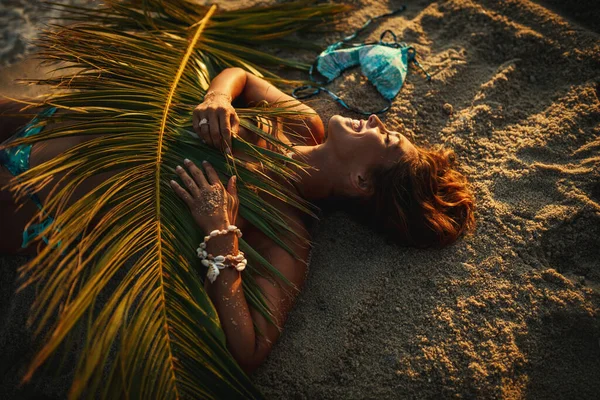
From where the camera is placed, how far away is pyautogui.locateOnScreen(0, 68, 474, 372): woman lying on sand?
71.3 inches

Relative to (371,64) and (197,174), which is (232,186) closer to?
(197,174)

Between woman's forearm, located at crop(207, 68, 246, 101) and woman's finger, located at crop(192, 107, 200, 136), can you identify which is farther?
woman's forearm, located at crop(207, 68, 246, 101)

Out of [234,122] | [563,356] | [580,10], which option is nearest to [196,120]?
[234,122]

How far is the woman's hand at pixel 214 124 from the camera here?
1888mm

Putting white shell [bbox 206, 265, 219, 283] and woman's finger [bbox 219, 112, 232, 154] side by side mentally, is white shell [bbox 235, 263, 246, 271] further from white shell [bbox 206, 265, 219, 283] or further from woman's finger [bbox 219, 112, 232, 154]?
woman's finger [bbox 219, 112, 232, 154]

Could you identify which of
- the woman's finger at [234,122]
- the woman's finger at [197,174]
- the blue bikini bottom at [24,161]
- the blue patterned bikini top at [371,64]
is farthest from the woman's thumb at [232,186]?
the blue patterned bikini top at [371,64]

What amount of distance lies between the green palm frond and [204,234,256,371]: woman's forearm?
2.4 inches

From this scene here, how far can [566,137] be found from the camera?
8.08 feet

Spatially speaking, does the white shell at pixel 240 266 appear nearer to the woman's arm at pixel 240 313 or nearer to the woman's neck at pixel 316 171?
the woman's arm at pixel 240 313

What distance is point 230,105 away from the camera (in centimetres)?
199

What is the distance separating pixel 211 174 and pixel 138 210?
0.34 metres

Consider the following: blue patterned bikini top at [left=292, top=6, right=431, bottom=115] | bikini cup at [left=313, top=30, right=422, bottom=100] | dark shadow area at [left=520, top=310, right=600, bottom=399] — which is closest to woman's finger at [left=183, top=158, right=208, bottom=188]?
blue patterned bikini top at [left=292, top=6, right=431, bottom=115]

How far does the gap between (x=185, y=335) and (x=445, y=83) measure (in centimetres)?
212

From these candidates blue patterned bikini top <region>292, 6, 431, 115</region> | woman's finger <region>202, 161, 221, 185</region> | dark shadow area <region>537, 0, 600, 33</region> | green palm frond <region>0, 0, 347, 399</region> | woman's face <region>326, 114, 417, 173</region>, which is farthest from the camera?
dark shadow area <region>537, 0, 600, 33</region>
